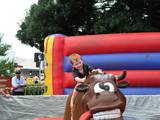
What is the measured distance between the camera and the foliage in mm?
15719

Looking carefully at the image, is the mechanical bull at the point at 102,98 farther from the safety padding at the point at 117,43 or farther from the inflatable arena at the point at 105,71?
the safety padding at the point at 117,43

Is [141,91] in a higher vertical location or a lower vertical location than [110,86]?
lower

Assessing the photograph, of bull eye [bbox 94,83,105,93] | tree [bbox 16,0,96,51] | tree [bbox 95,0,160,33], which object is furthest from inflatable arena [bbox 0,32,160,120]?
tree [bbox 16,0,96,51]

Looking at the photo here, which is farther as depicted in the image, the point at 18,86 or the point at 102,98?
the point at 18,86

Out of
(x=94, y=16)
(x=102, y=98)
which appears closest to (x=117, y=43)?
(x=94, y=16)

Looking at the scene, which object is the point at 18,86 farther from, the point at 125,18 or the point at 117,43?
the point at 125,18

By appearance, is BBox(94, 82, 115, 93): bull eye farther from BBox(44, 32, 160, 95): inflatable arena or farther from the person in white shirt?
the person in white shirt

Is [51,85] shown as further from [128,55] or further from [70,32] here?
[70,32]

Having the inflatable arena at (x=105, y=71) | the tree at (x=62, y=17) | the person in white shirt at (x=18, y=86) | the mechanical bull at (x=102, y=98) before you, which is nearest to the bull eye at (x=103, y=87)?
the mechanical bull at (x=102, y=98)

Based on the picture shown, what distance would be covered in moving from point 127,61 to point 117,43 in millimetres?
464

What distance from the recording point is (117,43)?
11.0 meters

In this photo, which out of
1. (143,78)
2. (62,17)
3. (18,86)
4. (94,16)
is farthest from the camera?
(62,17)

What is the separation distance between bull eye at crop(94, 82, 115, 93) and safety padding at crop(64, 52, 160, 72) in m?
6.04

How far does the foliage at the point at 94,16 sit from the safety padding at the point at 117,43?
4.24 meters
